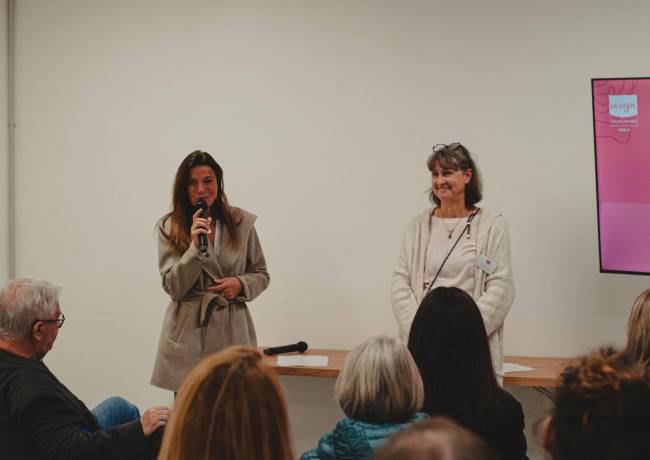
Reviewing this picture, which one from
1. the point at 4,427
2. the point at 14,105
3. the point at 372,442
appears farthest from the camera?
the point at 14,105

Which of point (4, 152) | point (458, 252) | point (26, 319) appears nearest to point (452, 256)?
point (458, 252)

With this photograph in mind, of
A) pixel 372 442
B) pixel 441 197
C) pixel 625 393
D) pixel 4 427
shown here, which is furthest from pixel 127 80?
pixel 625 393

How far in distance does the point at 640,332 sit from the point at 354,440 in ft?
3.31

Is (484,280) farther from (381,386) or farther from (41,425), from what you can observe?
(41,425)

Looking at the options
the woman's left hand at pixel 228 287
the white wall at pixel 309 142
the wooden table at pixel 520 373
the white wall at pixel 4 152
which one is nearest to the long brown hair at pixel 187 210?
the woman's left hand at pixel 228 287

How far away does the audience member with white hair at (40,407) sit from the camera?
2227 mm

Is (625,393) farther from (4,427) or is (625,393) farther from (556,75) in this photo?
(556,75)

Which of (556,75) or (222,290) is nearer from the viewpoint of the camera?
(222,290)

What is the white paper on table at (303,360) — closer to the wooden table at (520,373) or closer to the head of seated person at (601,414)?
the wooden table at (520,373)

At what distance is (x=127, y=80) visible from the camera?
446 cm

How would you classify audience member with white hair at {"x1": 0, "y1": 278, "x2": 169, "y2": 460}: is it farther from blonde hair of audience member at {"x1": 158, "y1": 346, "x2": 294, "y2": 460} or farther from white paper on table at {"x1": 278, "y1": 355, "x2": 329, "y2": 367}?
white paper on table at {"x1": 278, "y1": 355, "x2": 329, "y2": 367}

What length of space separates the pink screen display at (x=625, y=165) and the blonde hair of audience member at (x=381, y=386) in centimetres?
205

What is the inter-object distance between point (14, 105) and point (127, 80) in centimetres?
71

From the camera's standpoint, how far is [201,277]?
3.47 meters
